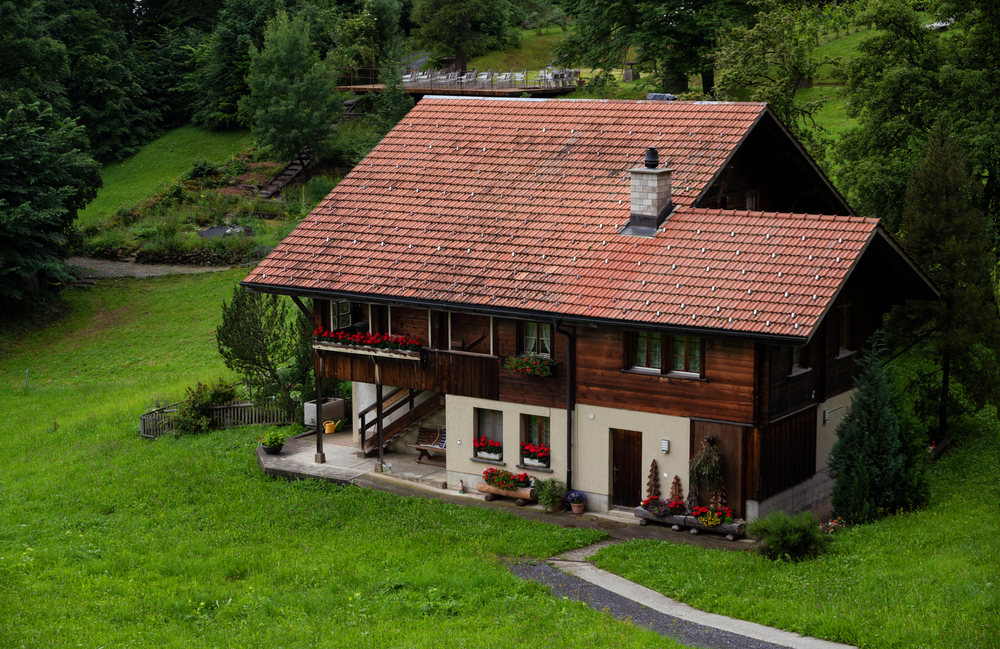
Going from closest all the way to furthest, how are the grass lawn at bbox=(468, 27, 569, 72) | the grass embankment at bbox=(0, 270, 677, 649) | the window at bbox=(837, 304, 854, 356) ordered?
1. the grass embankment at bbox=(0, 270, 677, 649)
2. the window at bbox=(837, 304, 854, 356)
3. the grass lawn at bbox=(468, 27, 569, 72)

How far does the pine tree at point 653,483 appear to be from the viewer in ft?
72.5

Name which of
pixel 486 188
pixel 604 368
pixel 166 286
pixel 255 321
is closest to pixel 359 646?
pixel 604 368

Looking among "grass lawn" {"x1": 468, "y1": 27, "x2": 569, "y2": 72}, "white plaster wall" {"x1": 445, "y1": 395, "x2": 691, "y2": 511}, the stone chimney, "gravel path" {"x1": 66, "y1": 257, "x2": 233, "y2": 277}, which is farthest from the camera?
"grass lawn" {"x1": 468, "y1": 27, "x2": 569, "y2": 72}

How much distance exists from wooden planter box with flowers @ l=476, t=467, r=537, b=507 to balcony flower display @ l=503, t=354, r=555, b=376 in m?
2.25

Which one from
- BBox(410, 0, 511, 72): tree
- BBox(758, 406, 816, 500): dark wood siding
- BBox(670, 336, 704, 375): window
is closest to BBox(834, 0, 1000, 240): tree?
BBox(758, 406, 816, 500): dark wood siding

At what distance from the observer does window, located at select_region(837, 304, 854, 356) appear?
24578 mm

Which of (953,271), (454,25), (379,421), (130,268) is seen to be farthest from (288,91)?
(953,271)

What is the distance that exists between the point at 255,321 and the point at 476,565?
1404 centimetres

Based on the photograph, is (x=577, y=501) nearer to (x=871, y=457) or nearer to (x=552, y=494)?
(x=552, y=494)

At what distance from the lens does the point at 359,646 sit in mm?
15734

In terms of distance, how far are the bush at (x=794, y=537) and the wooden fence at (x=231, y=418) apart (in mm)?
16974

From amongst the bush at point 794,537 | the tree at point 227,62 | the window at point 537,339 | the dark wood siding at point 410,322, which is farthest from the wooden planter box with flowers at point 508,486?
the tree at point 227,62

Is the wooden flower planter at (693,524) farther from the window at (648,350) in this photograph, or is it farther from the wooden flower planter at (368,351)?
the wooden flower planter at (368,351)

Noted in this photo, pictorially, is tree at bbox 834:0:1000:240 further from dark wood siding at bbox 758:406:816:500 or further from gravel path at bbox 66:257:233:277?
gravel path at bbox 66:257:233:277
